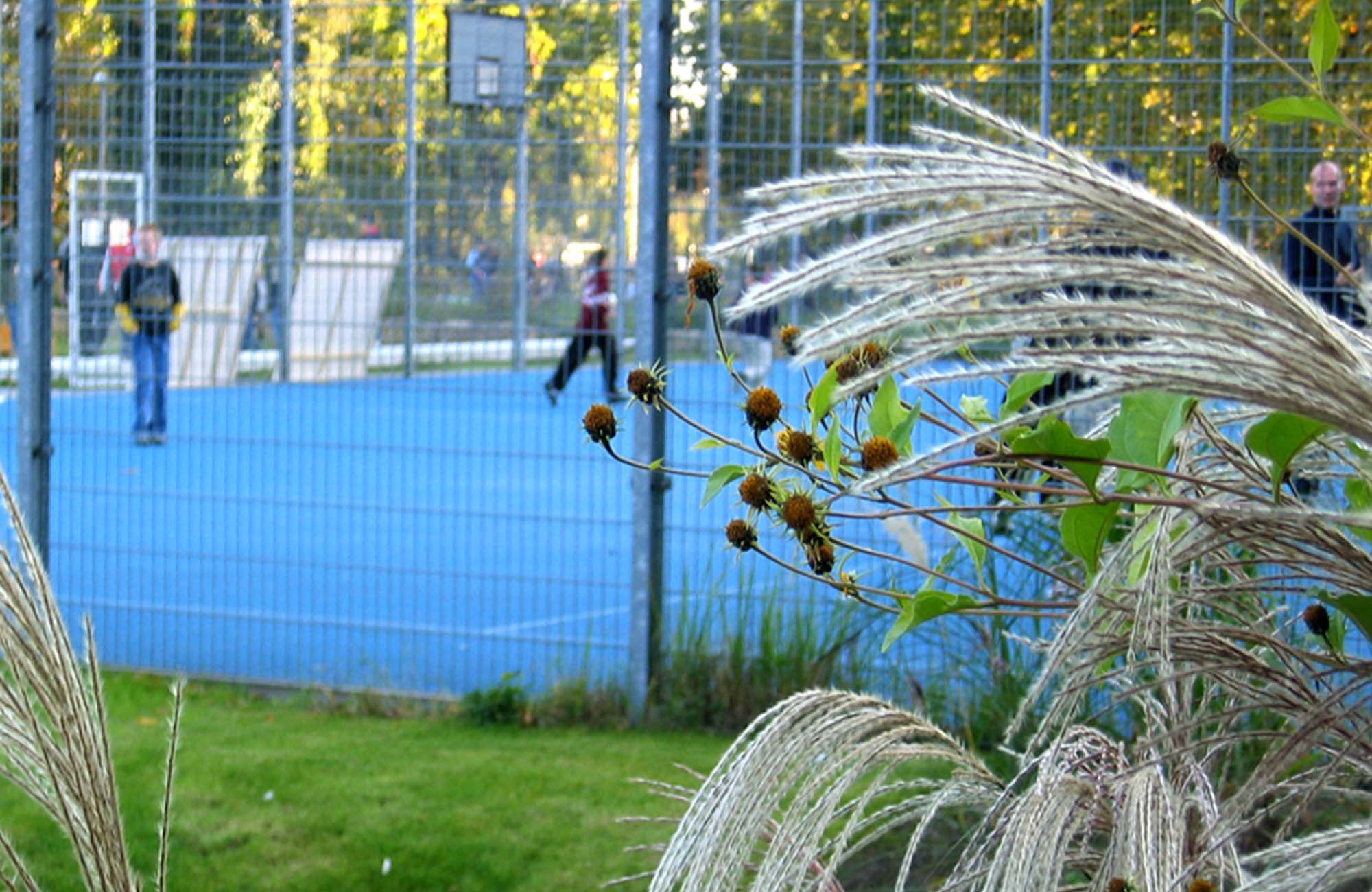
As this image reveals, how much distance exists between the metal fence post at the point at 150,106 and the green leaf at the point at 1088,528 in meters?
6.00

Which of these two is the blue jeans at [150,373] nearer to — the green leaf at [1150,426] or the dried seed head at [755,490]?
the dried seed head at [755,490]

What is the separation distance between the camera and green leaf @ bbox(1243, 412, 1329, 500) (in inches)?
53.3

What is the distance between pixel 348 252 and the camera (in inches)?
267

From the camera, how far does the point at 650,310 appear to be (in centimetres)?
594

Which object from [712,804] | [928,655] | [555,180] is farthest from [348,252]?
[712,804]

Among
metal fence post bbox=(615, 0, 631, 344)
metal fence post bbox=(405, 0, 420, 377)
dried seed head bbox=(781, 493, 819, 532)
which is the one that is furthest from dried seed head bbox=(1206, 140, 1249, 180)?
metal fence post bbox=(405, 0, 420, 377)

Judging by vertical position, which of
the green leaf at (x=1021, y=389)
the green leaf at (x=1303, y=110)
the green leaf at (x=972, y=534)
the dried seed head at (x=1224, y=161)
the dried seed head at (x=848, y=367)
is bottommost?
the green leaf at (x=972, y=534)

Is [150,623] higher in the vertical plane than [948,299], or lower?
lower

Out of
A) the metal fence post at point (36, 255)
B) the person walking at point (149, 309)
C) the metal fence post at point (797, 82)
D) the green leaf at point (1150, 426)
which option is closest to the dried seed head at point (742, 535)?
the green leaf at point (1150, 426)

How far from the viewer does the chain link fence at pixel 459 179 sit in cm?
569

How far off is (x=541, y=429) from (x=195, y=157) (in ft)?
6.36

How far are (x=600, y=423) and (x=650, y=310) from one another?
13.4 feet

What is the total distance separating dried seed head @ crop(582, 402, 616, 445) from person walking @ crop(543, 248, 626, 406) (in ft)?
14.3

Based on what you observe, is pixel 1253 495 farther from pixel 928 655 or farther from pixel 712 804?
pixel 928 655
